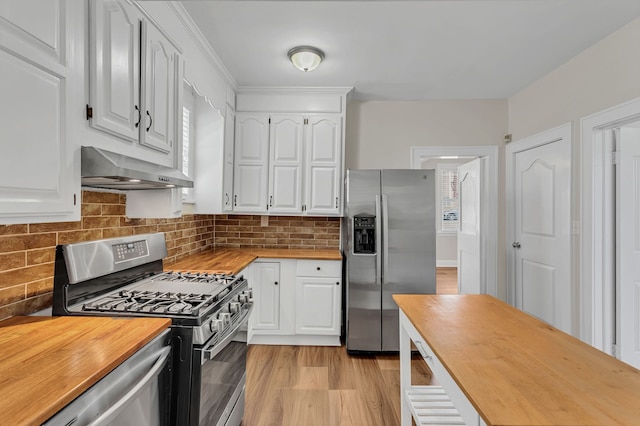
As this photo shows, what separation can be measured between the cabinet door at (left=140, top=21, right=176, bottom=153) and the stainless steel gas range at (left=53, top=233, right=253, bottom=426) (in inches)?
22.9

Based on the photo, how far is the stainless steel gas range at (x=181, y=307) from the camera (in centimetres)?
133

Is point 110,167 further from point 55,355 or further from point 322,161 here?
point 322,161

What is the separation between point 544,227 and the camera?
9.96 feet

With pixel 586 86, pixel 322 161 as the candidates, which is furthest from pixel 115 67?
pixel 586 86

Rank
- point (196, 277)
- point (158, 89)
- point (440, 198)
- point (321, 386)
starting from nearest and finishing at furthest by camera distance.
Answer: point (158, 89)
point (196, 277)
point (321, 386)
point (440, 198)

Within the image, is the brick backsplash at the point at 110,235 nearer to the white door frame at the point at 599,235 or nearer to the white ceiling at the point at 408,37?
the white ceiling at the point at 408,37

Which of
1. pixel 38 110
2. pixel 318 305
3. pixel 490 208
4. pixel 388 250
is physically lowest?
pixel 318 305

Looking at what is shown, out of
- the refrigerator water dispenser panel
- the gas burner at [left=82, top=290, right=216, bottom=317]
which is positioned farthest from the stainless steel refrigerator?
the gas burner at [left=82, top=290, right=216, bottom=317]

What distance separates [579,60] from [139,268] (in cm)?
358

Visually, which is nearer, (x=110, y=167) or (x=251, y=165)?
(x=110, y=167)

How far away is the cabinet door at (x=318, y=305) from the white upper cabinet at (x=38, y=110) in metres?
2.17

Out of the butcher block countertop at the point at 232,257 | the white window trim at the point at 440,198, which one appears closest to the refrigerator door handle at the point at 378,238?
the butcher block countertop at the point at 232,257

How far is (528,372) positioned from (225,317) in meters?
1.21

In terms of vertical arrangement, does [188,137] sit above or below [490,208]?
above
